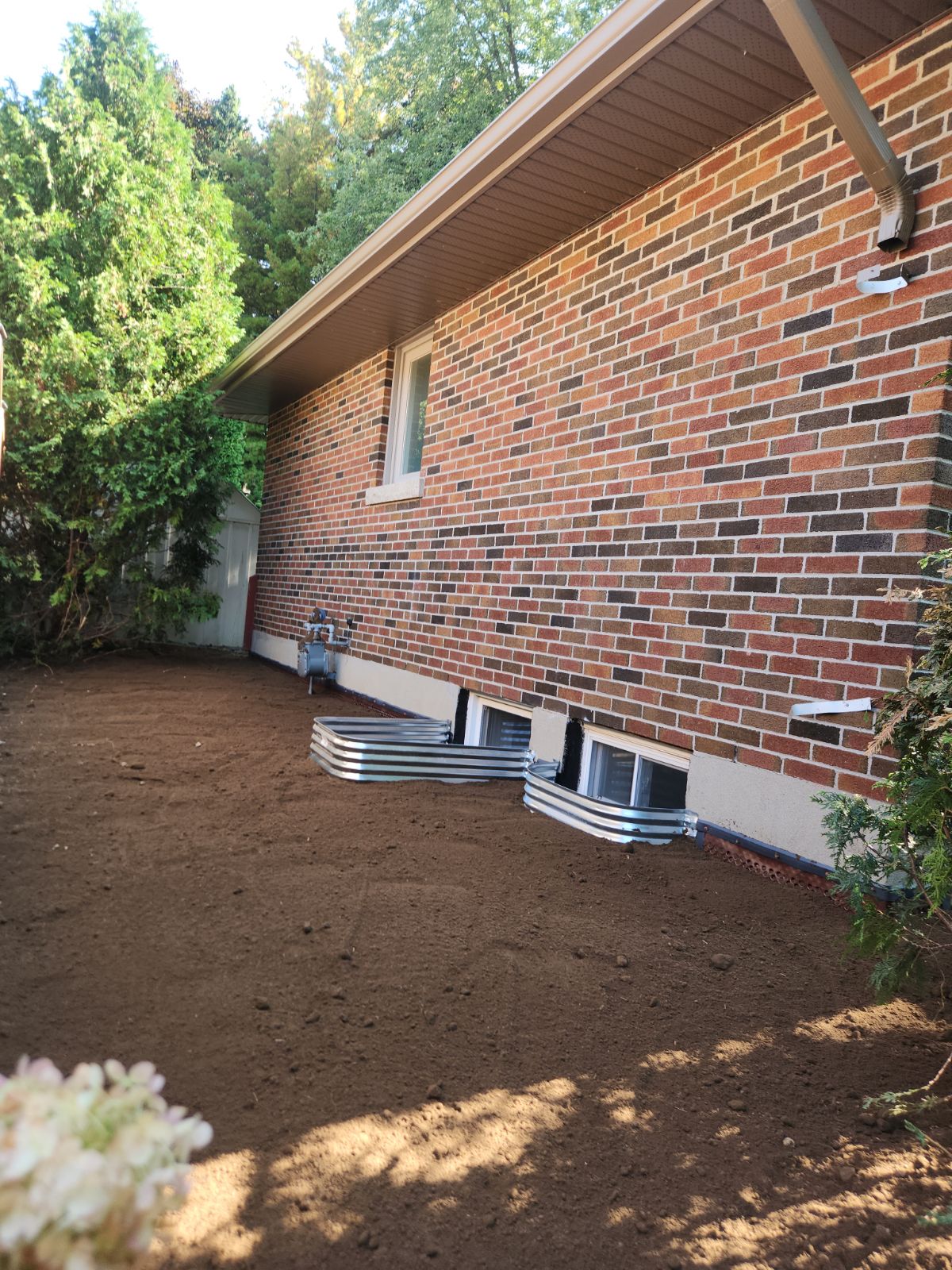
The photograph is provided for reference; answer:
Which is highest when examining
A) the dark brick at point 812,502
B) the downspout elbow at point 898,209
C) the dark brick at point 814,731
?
the downspout elbow at point 898,209

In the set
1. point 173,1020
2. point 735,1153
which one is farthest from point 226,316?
point 735,1153

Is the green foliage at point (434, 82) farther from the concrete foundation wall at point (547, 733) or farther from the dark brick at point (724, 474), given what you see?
the dark brick at point (724, 474)

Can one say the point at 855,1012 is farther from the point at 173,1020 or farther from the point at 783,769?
the point at 173,1020

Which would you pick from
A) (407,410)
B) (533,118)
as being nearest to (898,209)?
(533,118)

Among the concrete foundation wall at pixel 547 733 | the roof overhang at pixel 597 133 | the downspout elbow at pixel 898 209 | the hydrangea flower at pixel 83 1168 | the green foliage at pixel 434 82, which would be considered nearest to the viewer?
the hydrangea flower at pixel 83 1168

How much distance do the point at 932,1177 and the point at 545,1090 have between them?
2.45 feet

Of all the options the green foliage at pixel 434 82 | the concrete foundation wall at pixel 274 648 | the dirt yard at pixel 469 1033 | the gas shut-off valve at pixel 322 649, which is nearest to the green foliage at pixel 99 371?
the concrete foundation wall at pixel 274 648

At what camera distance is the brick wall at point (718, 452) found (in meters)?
2.87

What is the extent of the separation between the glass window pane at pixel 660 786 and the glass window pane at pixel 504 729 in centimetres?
126

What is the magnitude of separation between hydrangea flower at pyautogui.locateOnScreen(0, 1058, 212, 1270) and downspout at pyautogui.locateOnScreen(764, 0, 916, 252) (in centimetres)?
318

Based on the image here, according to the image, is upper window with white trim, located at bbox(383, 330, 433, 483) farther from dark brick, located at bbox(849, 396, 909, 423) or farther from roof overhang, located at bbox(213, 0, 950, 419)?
dark brick, located at bbox(849, 396, 909, 423)

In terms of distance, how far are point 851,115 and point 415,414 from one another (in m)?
4.87

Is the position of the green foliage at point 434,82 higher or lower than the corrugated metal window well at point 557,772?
higher

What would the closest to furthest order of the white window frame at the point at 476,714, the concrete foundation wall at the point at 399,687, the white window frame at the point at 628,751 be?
the white window frame at the point at 628,751 → the white window frame at the point at 476,714 → the concrete foundation wall at the point at 399,687
